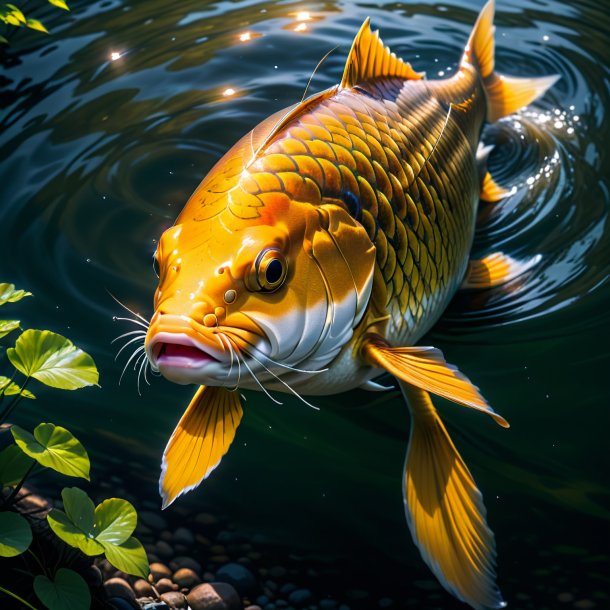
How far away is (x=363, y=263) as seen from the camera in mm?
2857

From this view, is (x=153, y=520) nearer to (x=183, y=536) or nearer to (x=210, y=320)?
(x=183, y=536)

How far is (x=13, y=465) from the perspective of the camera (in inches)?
114

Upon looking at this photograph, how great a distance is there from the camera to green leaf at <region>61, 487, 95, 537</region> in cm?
268

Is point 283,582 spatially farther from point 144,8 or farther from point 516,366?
point 144,8

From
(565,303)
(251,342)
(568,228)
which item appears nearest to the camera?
(251,342)

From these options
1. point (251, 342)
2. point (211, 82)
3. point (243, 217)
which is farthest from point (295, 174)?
point (211, 82)

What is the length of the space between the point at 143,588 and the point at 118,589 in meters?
0.08

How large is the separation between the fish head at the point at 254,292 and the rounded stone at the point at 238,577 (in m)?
0.78

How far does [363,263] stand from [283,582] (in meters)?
1.13

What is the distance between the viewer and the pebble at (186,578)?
3.19 metres

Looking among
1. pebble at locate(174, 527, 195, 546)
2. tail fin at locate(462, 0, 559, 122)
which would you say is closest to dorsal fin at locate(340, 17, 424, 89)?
tail fin at locate(462, 0, 559, 122)

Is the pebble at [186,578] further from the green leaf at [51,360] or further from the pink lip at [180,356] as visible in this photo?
the pink lip at [180,356]

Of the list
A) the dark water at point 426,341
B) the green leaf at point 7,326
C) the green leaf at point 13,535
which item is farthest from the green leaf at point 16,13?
the green leaf at point 13,535

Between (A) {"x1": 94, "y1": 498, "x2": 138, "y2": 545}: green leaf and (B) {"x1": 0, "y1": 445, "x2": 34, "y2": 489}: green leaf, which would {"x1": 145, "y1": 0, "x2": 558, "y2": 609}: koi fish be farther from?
(B) {"x1": 0, "y1": 445, "x2": 34, "y2": 489}: green leaf
